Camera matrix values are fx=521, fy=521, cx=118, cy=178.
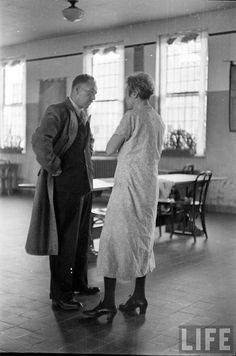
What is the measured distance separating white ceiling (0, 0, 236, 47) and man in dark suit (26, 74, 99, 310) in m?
0.38

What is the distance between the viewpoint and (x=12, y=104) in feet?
11.2

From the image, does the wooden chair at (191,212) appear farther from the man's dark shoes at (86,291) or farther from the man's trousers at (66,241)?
the man's trousers at (66,241)

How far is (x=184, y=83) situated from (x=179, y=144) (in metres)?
0.45

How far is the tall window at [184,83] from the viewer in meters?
3.65

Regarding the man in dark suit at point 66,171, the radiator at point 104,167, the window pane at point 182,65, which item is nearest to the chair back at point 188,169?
the window pane at point 182,65

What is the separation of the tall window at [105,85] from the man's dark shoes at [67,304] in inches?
40.1

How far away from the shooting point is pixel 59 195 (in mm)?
3332

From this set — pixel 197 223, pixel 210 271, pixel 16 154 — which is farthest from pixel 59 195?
pixel 197 223

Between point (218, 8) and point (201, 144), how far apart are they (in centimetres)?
113

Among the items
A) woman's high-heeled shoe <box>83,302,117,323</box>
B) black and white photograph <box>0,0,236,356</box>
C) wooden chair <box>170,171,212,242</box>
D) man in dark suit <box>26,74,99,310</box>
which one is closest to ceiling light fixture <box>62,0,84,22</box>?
black and white photograph <box>0,0,236,356</box>

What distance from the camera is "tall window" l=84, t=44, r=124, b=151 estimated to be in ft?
11.0

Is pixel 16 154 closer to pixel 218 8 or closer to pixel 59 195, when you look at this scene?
pixel 59 195

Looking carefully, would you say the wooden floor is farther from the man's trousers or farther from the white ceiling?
the white ceiling

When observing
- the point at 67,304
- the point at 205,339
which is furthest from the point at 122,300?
the point at 205,339
